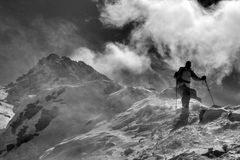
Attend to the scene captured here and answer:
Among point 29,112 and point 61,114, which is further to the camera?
point 29,112

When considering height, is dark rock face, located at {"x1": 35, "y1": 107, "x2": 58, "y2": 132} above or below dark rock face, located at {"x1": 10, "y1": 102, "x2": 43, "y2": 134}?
below

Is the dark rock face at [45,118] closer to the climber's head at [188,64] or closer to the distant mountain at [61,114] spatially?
the distant mountain at [61,114]

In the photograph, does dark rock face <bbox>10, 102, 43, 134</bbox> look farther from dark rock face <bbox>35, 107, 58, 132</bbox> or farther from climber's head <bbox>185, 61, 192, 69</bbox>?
climber's head <bbox>185, 61, 192, 69</bbox>

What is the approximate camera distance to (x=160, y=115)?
39.2 meters

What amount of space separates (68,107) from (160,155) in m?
81.0

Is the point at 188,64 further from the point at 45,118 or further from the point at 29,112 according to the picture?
the point at 29,112

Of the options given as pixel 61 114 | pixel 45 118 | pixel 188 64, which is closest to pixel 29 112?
pixel 45 118

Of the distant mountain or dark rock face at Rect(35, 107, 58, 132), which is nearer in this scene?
the distant mountain

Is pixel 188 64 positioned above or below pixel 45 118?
below

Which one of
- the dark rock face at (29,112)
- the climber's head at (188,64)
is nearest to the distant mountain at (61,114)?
the dark rock face at (29,112)

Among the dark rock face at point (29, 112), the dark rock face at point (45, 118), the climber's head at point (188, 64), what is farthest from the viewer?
the dark rock face at point (29, 112)

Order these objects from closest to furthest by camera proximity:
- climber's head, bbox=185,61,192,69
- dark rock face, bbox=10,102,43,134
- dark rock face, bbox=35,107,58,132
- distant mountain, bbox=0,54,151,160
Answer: climber's head, bbox=185,61,192,69 < distant mountain, bbox=0,54,151,160 < dark rock face, bbox=35,107,58,132 < dark rock face, bbox=10,102,43,134

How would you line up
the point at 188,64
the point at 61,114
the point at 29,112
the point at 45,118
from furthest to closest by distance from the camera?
the point at 29,112, the point at 45,118, the point at 61,114, the point at 188,64

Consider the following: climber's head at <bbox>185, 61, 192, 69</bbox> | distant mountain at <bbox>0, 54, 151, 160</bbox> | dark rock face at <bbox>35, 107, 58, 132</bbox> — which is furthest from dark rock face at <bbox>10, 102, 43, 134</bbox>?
climber's head at <bbox>185, 61, 192, 69</bbox>
